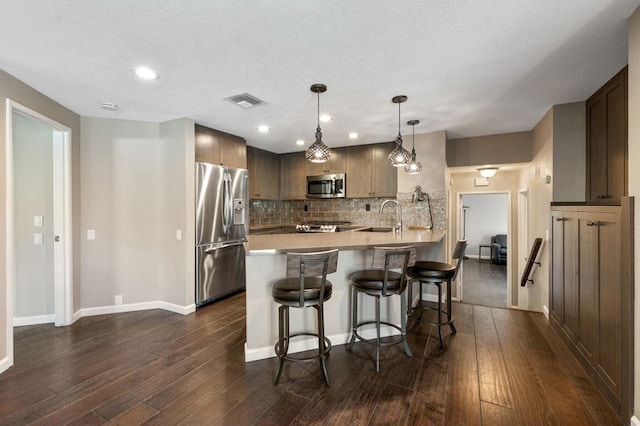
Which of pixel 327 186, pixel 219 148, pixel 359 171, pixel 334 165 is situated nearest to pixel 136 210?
pixel 219 148

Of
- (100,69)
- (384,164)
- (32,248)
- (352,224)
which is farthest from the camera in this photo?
(352,224)

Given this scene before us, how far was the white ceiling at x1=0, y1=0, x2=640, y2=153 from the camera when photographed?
1.71 m

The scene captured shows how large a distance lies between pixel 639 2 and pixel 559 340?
2845 mm

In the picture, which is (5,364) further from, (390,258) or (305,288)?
(390,258)

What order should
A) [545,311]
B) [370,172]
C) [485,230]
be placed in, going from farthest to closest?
[485,230]
[370,172]
[545,311]

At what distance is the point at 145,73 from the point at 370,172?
3634 millimetres

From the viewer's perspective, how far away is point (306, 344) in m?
2.75

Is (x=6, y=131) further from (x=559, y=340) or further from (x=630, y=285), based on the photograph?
(x=559, y=340)

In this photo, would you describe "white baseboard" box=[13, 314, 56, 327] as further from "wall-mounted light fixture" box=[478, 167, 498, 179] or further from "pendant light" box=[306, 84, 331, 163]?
"wall-mounted light fixture" box=[478, 167, 498, 179]

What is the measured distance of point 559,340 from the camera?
116 inches

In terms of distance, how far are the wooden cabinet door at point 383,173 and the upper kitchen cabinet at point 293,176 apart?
1.40m

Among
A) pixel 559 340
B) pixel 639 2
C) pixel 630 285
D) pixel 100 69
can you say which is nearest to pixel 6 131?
pixel 100 69

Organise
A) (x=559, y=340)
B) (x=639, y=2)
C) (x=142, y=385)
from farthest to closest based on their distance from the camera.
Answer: (x=559, y=340)
(x=142, y=385)
(x=639, y=2)

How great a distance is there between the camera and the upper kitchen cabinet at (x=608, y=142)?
8.18 ft
